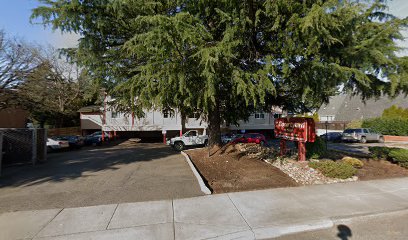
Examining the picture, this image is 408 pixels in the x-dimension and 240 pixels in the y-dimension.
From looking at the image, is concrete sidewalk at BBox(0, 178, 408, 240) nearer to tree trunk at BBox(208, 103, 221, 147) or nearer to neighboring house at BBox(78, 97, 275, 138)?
tree trunk at BBox(208, 103, 221, 147)

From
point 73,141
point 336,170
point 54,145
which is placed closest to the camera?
point 336,170

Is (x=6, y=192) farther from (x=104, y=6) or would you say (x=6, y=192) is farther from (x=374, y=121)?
(x=374, y=121)

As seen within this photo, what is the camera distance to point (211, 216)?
17.5ft

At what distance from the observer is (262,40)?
31.6ft

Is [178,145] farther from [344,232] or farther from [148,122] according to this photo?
[344,232]

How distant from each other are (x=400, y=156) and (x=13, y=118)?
35.6 metres

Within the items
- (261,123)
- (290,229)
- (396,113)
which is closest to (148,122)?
(261,123)

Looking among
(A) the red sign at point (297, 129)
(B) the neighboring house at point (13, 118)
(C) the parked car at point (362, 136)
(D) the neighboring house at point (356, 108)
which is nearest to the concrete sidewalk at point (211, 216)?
(A) the red sign at point (297, 129)

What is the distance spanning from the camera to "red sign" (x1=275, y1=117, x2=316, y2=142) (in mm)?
9562

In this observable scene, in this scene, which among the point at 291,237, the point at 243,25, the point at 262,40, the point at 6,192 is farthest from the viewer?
the point at 262,40

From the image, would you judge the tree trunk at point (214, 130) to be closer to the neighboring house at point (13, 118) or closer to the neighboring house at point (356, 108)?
the neighboring house at point (13, 118)

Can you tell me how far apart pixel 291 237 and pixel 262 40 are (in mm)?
7280

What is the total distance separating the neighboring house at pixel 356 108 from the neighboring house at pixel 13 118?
3797cm

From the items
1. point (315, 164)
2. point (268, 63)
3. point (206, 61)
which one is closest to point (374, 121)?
point (315, 164)
